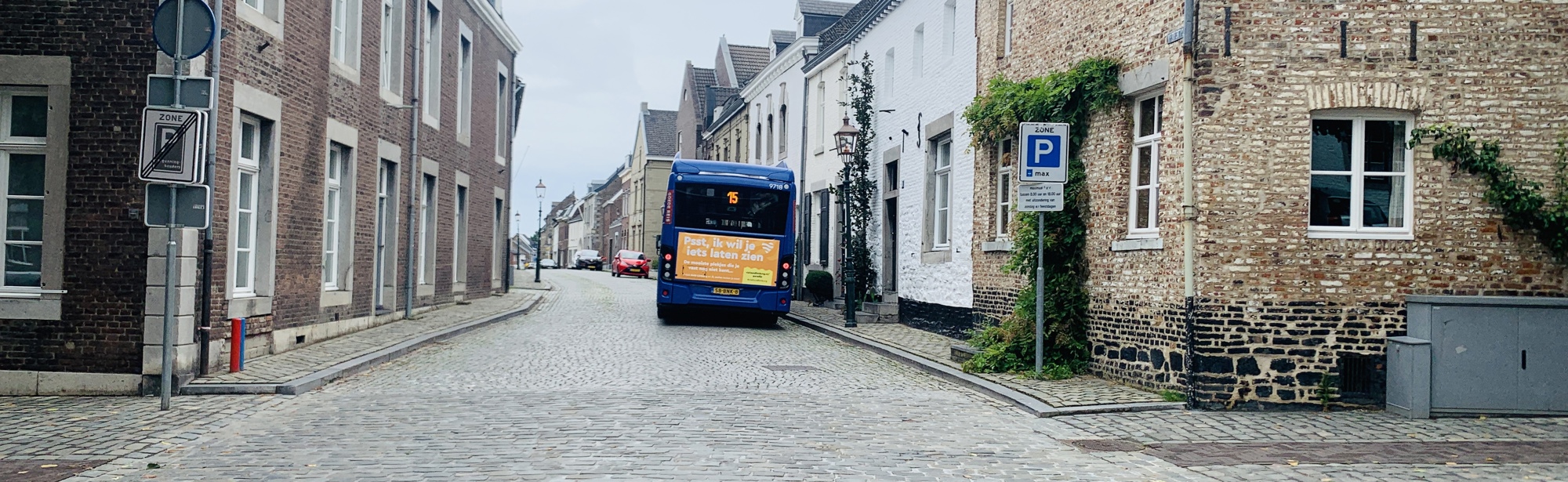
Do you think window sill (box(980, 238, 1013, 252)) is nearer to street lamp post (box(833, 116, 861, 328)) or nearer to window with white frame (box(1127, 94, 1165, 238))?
window with white frame (box(1127, 94, 1165, 238))

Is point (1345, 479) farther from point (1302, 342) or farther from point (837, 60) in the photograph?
point (837, 60)

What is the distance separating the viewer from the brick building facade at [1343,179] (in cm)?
1036

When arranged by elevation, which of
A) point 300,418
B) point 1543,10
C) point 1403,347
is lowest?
point 300,418

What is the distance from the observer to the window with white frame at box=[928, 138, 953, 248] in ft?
64.6

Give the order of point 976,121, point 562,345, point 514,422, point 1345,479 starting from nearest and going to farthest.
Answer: point 1345,479 → point 514,422 → point 976,121 → point 562,345

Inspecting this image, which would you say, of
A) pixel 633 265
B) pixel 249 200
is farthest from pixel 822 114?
pixel 633 265

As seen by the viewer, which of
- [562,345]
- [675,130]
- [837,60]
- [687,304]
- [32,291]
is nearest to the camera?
[32,291]

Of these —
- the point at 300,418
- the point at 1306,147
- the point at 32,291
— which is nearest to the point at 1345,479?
the point at 1306,147

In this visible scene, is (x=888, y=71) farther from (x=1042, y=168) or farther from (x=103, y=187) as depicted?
(x=103, y=187)

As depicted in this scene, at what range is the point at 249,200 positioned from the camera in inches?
525

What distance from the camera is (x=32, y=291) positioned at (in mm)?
10828

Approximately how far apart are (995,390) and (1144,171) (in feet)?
8.46

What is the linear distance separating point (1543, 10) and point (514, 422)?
9.01 meters

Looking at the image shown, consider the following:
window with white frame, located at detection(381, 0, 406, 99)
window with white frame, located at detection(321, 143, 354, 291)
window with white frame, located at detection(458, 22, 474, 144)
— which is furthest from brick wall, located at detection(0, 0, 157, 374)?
window with white frame, located at detection(458, 22, 474, 144)
